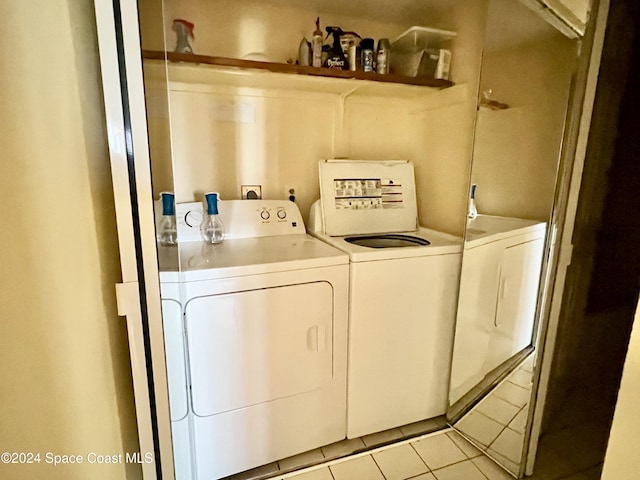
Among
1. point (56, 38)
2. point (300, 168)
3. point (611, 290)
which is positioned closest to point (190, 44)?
point (300, 168)

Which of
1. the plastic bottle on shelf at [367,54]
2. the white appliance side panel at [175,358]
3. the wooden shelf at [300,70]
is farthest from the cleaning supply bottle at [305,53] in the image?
the white appliance side panel at [175,358]

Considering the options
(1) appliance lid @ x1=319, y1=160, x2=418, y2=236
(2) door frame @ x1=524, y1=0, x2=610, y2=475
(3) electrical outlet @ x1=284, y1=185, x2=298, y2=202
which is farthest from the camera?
(3) electrical outlet @ x1=284, y1=185, x2=298, y2=202

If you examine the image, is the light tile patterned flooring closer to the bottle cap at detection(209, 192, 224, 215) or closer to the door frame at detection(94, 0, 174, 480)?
the door frame at detection(94, 0, 174, 480)

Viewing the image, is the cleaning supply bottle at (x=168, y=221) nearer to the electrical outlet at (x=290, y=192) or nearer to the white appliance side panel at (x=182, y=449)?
the white appliance side panel at (x=182, y=449)

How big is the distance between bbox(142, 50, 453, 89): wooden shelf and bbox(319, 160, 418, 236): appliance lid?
0.47 meters

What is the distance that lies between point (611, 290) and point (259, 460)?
1973 millimetres

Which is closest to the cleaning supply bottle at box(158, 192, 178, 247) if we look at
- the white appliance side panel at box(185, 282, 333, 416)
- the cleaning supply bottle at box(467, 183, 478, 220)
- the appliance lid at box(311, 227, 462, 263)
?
the white appliance side panel at box(185, 282, 333, 416)

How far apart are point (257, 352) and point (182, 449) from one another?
1.35 feet

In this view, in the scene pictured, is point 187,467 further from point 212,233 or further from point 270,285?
point 212,233

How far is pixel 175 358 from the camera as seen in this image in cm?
106

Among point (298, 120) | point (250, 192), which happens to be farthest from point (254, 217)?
point (298, 120)

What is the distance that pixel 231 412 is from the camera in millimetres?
1435

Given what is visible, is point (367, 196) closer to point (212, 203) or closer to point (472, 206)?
point (472, 206)

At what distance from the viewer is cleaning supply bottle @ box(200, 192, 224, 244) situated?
5.71 ft
